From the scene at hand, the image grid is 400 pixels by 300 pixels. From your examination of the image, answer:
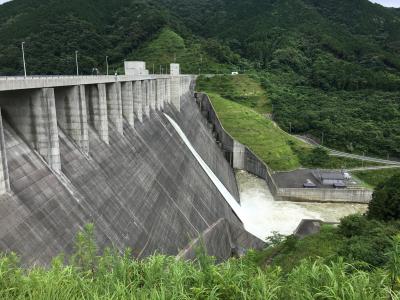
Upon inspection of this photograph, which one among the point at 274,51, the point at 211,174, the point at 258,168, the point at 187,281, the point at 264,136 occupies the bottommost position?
the point at 258,168

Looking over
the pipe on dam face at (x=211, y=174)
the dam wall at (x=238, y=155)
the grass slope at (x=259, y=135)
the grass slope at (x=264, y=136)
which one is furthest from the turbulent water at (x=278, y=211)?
the grass slope at (x=264, y=136)

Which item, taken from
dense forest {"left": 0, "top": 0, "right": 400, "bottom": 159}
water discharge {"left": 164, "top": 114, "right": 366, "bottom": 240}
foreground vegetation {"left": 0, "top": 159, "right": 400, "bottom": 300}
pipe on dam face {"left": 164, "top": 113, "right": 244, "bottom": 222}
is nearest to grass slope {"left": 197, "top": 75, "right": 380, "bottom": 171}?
dense forest {"left": 0, "top": 0, "right": 400, "bottom": 159}

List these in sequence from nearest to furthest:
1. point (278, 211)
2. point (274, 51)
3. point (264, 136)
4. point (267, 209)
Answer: point (278, 211) < point (267, 209) < point (264, 136) < point (274, 51)

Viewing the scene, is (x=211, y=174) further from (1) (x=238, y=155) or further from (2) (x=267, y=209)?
(1) (x=238, y=155)

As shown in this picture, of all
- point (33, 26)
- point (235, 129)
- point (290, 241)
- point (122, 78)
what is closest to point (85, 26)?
point (33, 26)

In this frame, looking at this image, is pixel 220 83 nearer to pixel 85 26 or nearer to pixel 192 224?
pixel 85 26

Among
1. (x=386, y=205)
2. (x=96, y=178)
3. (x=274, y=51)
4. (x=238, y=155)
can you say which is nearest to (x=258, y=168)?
(x=238, y=155)
